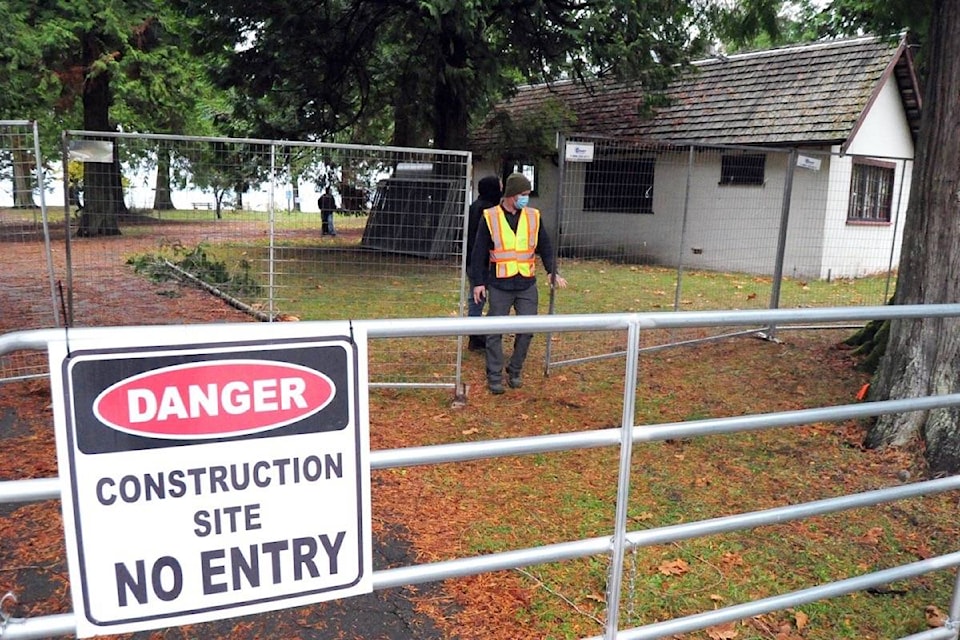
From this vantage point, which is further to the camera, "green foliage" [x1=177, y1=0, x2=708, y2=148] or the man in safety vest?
"green foliage" [x1=177, y1=0, x2=708, y2=148]

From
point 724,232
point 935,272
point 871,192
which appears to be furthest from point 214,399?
point 871,192

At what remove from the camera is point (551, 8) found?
1306 centimetres

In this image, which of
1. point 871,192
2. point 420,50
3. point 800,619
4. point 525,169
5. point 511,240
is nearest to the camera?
point 800,619

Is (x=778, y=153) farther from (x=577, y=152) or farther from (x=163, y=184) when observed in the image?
(x=163, y=184)

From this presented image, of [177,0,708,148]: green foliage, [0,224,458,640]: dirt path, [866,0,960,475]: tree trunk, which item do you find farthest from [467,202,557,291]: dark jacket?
[177,0,708,148]: green foliage

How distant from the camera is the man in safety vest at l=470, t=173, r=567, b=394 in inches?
251

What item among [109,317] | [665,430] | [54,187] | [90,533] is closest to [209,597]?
[90,533]

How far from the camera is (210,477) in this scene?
171 cm

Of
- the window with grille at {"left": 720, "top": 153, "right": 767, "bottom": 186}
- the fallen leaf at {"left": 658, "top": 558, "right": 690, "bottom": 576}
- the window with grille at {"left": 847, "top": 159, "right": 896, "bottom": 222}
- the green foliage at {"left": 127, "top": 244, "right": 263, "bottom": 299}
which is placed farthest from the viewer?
the window with grille at {"left": 720, "top": 153, "right": 767, "bottom": 186}

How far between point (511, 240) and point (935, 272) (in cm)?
333

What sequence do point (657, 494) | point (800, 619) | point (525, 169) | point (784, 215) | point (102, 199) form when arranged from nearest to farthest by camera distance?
1. point (800, 619)
2. point (657, 494)
3. point (102, 199)
4. point (784, 215)
5. point (525, 169)

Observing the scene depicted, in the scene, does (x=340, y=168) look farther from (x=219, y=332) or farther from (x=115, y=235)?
(x=219, y=332)

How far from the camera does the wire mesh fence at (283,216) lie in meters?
5.92

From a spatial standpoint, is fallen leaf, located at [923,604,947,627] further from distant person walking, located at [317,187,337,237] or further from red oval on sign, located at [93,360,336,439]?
distant person walking, located at [317,187,337,237]
